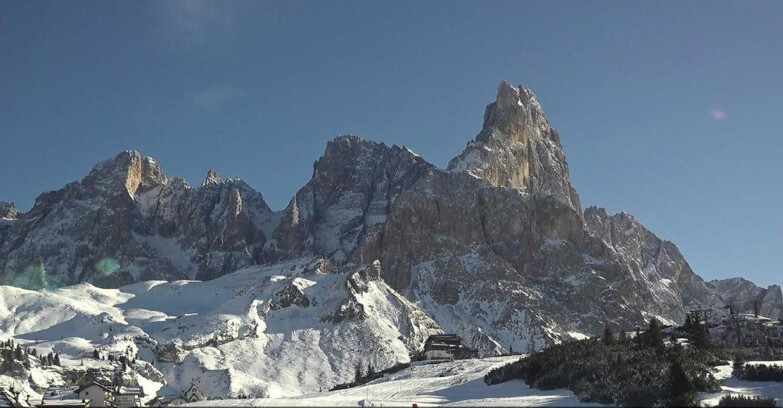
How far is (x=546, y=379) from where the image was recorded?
74938 millimetres

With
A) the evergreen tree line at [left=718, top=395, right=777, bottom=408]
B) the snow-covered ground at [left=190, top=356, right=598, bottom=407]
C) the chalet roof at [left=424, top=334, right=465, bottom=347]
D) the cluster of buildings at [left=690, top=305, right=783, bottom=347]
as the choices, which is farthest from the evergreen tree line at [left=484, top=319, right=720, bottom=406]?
the chalet roof at [left=424, top=334, right=465, bottom=347]

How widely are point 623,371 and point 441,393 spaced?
59.0 ft

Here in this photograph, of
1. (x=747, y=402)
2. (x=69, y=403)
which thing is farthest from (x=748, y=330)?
(x=69, y=403)

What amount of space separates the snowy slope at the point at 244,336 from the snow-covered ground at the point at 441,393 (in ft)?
126

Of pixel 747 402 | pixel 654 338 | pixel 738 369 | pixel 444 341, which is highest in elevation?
pixel 444 341

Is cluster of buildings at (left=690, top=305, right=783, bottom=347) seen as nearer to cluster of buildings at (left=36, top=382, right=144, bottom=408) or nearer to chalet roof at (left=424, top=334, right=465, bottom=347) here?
chalet roof at (left=424, top=334, right=465, bottom=347)

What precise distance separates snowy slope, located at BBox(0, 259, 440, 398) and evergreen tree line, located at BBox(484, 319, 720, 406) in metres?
63.4

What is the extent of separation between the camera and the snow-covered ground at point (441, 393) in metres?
60.6

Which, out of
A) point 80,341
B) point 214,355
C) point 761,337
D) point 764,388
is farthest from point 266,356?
point 764,388

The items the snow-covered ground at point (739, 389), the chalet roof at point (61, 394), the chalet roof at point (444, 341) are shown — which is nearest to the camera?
the snow-covered ground at point (739, 389)

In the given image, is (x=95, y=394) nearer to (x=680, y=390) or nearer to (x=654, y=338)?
(x=654, y=338)

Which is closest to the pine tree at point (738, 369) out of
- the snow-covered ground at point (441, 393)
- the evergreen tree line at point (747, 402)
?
the snow-covered ground at point (441, 393)

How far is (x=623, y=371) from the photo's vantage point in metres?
70.9

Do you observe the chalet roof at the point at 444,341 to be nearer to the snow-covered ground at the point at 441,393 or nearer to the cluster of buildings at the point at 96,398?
the snow-covered ground at the point at 441,393
